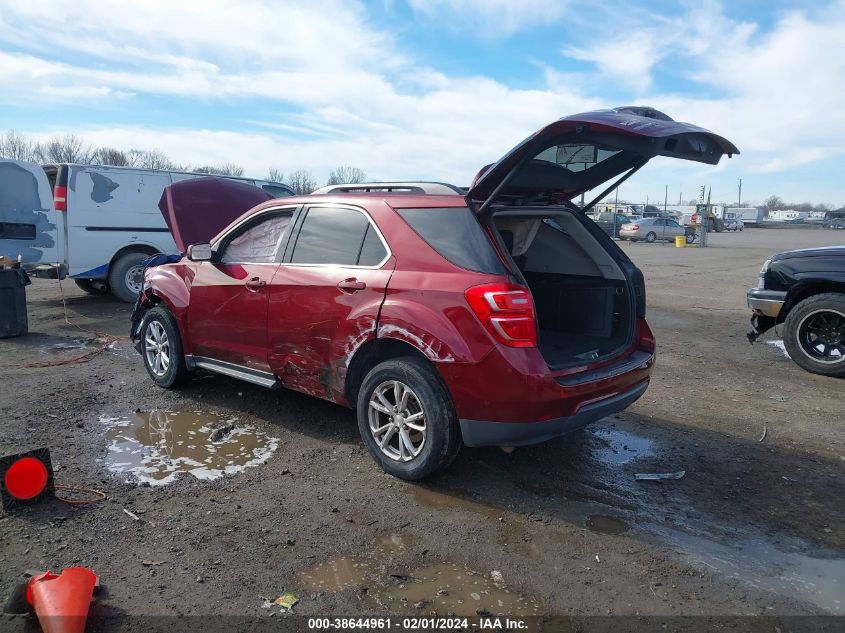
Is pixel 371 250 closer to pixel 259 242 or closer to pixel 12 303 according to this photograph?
pixel 259 242

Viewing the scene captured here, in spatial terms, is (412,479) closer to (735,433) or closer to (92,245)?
(735,433)

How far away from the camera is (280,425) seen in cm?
495

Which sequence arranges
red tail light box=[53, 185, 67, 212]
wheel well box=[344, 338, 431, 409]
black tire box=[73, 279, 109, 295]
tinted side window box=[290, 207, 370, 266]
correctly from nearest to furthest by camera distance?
1. wheel well box=[344, 338, 431, 409]
2. tinted side window box=[290, 207, 370, 266]
3. red tail light box=[53, 185, 67, 212]
4. black tire box=[73, 279, 109, 295]

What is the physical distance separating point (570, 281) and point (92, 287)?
31.6ft

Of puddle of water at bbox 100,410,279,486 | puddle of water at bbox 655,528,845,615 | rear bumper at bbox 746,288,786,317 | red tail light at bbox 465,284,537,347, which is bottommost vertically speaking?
puddle of water at bbox 655,528,845,615

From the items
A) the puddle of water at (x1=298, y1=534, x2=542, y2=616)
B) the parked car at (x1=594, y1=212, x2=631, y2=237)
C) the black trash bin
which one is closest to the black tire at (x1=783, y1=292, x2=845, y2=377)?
the puddle of water at (x1=298, y1=534, x2=542, y2=616)

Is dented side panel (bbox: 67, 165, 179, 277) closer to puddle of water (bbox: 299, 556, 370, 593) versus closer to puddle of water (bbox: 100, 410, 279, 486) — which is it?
puddle of water (bbox: 100, 410, 279, 486)

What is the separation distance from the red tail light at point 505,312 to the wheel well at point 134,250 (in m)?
8.61

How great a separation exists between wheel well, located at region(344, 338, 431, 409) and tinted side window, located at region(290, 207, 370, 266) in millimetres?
577

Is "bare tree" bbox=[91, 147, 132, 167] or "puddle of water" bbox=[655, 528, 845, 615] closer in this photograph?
"puddle of water" bbox=[655, 528, 845, 615]

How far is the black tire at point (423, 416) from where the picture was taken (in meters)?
3.70

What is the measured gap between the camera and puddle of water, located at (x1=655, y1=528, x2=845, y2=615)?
2898 mm

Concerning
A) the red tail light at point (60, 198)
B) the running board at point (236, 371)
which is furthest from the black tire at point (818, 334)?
the red tail light at point (60, 198)

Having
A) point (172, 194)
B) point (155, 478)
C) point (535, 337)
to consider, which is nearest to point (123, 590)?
point (155, 478)
